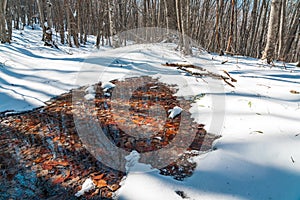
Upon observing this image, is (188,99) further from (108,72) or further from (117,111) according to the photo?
(108,72)

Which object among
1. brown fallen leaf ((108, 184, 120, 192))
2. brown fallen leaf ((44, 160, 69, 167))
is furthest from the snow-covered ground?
brown fallen leaf ((44, 160, 69, 167))

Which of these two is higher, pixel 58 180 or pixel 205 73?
pixel 205 73

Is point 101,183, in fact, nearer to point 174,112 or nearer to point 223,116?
point 174,112

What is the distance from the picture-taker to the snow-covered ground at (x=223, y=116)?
190 cm

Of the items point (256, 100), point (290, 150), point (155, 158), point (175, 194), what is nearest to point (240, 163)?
point (290, 150)

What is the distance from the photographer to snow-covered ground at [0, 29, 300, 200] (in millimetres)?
1901

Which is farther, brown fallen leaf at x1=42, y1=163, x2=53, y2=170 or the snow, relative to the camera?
the snow

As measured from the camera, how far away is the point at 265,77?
4.84 meters

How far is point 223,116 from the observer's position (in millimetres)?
3090

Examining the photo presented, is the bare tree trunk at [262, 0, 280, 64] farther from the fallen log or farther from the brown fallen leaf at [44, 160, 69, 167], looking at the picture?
the brown fallen leaf at [44, 160, 69, 167]

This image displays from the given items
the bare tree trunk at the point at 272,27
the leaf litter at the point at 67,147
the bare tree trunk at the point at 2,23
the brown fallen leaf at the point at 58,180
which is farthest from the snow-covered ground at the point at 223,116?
the bare tree trunk at the point at 2,23

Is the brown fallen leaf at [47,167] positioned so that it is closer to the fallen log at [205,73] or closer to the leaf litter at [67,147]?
the leaf litter at [67,147]

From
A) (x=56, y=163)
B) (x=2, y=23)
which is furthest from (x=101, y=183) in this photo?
(x=2, y=23)

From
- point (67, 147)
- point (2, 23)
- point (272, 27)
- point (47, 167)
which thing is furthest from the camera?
point (2, 23)
